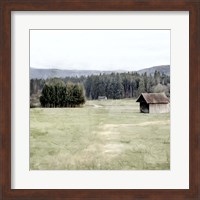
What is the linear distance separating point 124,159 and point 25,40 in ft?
2.40

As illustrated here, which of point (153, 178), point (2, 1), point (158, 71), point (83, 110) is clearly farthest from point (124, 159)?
point (2, 1)

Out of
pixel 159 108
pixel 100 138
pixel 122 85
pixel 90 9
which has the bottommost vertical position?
pixel 100 138

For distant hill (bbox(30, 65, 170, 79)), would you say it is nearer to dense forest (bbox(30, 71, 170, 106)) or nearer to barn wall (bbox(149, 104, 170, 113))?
dense forest (bbox(30, 71, 170, 106))

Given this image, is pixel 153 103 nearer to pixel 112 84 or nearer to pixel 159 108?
pixel 159 108

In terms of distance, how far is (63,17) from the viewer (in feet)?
7.43

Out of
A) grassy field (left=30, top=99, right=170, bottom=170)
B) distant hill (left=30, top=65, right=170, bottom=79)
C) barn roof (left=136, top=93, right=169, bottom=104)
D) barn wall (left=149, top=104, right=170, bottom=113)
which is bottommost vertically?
grassy field (left=30, top=99, right=170, bottom=170)

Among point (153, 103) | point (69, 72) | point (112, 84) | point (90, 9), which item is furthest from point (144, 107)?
point (90, 9)

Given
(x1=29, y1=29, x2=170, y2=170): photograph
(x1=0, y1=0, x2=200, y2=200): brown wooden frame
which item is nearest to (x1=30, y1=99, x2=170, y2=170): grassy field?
(x1=29, y1=29, x2=170, y2=170): photograph

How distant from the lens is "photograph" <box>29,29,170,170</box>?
2.28 metres

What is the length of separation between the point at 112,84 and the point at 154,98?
0.21 metres

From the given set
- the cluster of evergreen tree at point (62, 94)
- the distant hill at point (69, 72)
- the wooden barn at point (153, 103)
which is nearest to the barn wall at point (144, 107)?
the wooden barn at point (153, 103)

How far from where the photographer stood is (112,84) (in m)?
2.33

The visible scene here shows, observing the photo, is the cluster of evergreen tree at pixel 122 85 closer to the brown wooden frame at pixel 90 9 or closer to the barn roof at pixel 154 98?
the barn roof at pixel 154 98

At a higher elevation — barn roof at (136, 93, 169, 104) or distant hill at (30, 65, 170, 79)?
distant hill at (30, 65, 170, 79)
